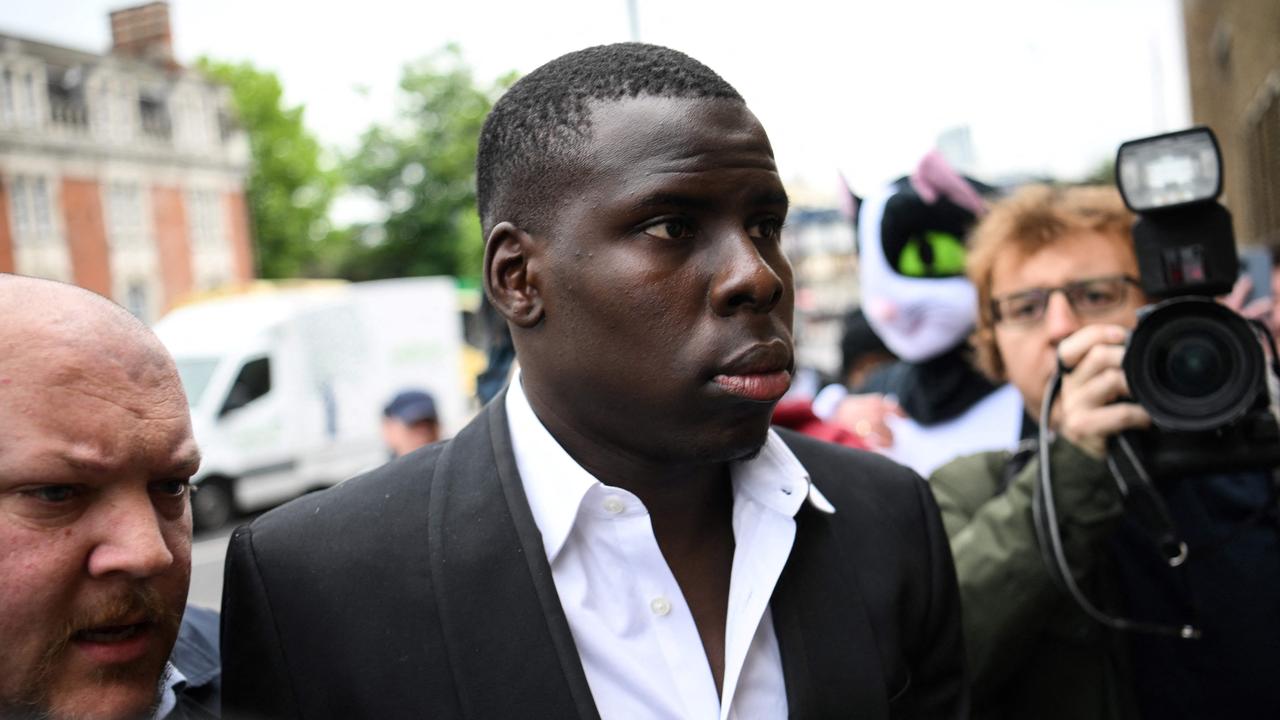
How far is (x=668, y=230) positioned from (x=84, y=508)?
2.66 feet

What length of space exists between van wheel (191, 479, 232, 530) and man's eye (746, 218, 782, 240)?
41.2ft

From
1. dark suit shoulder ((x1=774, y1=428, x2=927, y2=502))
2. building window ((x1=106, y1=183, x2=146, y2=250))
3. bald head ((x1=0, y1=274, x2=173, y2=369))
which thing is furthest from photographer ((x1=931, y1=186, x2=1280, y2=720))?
building window ((x1=106, y1=183, x2=146, y2=250))

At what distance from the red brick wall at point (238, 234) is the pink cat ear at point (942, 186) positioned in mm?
33562

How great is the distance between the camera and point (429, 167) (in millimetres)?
34906

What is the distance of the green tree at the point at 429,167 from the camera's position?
34.7m

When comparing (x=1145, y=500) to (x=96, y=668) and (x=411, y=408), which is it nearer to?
(x=96, y=668)

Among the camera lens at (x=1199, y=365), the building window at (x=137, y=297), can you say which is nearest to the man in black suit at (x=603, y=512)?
the camera lens at (x=1199, y=365)

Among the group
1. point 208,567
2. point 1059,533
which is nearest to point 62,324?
point 1059,533

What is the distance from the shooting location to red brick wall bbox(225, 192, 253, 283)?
3438 cm

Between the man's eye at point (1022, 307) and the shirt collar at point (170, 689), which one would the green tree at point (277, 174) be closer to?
the man's eye at point (1022, 307)

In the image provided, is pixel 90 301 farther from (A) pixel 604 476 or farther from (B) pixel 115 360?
(A) pixel 604 476

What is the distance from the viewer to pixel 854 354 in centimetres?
622

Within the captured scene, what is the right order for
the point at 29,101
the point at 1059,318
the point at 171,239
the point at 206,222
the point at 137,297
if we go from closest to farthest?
1. the point at 1059,318
2. the point at 29,101
3. the point at 137,297
4. the point at 171,239
5. the point at 206,222

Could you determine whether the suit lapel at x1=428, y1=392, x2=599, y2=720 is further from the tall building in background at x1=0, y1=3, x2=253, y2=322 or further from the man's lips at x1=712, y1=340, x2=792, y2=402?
the tall building in background at x1=0, y1=3, x2=253, y2=322
